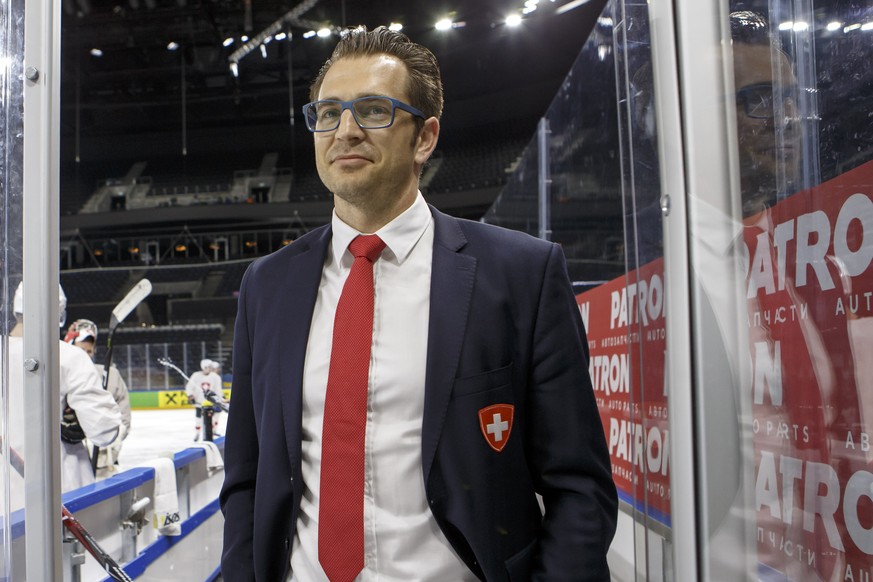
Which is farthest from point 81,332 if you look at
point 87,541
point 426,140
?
point 426,140

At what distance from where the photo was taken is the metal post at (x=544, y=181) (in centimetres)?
375

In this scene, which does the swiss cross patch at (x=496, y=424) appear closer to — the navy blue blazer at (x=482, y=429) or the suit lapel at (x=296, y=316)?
the navy blue blazer at (x=482, y=429)

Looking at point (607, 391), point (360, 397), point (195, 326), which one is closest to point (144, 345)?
point (195, 326)

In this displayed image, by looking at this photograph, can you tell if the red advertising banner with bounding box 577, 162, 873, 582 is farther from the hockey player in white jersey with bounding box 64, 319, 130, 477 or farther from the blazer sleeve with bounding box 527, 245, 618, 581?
the hockey player in white jersey with bounding box 64, 319, 130, 477

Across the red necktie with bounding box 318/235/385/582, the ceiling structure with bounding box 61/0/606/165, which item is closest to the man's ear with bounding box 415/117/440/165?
the red necktie with bounding box 318/235/385/582

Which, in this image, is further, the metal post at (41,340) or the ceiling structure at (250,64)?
the ceiling structure at (250,64)

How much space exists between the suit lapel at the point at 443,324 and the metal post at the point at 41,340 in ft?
1.83

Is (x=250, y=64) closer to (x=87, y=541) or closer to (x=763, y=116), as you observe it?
(x=87, y=541)

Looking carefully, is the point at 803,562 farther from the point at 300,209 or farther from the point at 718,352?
the point at 300,209

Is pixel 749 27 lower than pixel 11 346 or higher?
higher

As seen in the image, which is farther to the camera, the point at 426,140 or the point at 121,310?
the point at 121,310

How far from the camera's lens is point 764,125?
0.90 meters

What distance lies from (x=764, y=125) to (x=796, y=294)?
202 millimetres

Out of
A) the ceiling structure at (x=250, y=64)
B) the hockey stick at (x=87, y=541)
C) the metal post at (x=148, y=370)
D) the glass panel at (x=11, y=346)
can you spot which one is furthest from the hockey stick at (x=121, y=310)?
the metal post at (x=148, y=370)
